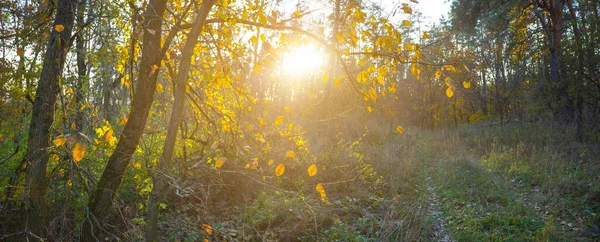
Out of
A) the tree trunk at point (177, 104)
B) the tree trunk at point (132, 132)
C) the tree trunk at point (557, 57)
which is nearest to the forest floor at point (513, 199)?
the tree trunk at point (557, 57)

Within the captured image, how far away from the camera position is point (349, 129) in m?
13.5

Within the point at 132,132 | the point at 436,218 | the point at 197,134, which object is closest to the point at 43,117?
the point at 132,132

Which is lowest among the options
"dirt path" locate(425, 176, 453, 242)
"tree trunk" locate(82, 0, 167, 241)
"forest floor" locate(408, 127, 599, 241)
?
"dirt path" locate(425, 176, 453, 242)

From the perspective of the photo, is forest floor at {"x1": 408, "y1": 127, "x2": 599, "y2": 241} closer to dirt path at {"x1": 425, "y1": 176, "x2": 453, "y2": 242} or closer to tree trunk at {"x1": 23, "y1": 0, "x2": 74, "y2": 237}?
dirt path at {"x1": 425, "y1": 176, "x2": 453, "y2": 242}

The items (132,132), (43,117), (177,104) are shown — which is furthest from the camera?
(132,132)

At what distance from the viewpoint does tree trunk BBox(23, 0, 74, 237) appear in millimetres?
3023

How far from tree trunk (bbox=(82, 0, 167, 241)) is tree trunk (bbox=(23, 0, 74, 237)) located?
43 centimetres

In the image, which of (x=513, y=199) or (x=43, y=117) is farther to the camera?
(x=513, y=199)

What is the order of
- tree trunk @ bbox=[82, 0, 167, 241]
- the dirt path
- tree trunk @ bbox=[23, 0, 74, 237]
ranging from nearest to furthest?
tree trunk @ bbox=[23, 0, 74, 237] → tree trunk @ bbox=[82, 0, 167, 241] → the dirt path

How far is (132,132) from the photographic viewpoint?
3197 mm

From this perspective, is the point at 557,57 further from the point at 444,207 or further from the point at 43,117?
the point at 43,117

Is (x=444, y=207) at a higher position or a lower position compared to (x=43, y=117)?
lower

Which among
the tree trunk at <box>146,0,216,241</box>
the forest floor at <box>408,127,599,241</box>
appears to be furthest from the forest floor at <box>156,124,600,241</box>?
the tree trunk at <box>146,0,216,241</box>

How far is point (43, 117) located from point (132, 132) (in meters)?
0.73
